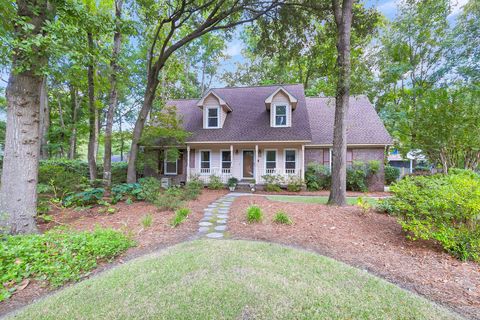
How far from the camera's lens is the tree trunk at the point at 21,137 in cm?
411

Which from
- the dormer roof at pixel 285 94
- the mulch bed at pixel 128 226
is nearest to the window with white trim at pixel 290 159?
the dormer roof at pixel 285 94

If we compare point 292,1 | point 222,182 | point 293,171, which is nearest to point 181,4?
point 292,1

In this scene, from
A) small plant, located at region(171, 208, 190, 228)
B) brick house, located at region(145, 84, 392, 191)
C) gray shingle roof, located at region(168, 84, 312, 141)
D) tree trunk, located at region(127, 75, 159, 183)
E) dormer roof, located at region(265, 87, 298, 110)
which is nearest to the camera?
small plant, located at region(171, 208, 190, 228)

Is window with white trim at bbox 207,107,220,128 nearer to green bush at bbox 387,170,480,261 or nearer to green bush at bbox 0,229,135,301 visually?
green bush at bbox 0,229,135,301

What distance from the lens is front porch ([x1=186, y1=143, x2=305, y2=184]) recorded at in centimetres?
1288

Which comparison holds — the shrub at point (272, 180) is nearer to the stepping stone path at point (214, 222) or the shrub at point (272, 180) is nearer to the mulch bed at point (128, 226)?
the stepping stone path at point (214, 222)

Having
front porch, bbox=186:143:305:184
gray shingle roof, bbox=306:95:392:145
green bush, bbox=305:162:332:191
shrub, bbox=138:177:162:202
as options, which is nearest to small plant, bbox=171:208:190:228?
shrub, bbox=138:177:162:202

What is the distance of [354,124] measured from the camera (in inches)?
555

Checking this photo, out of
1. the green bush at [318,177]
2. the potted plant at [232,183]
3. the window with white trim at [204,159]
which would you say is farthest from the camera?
the window with white trim at [204,159]

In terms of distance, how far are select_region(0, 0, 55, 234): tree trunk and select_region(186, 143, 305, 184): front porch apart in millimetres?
8848

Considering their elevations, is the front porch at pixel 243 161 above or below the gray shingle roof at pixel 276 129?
below

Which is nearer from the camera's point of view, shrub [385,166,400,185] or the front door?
the front door

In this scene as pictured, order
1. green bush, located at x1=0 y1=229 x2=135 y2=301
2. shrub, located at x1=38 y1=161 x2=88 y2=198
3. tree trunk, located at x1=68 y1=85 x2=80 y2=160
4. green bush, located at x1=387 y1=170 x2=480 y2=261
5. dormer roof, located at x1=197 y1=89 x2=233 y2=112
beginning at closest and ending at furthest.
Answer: green bush, located at x1=0 y1=229 x2=135 y2=301, green bush, located at x1=387 y1=170 x2=480 y2=261, shrub, located at x1=38 y1=161 x2=88 y2=198, dormer roof, located at x1=197 y1=89 x2=233 y2=112, tree trunk, located at x1=68 y1=85 x2=80 y2=160

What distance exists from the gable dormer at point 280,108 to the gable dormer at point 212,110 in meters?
3.03
